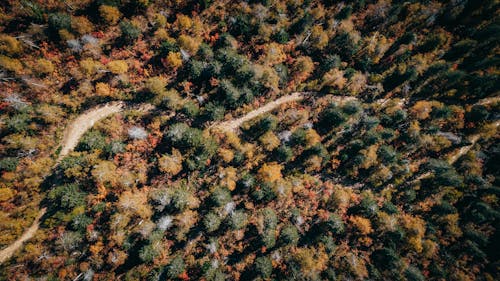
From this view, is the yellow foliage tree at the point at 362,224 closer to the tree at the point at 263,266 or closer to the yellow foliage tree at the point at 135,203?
the tree at the point at 263,266

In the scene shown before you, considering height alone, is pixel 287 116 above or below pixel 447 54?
below

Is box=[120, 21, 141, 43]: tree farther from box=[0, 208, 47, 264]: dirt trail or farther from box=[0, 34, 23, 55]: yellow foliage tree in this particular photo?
box=[0, 208, 47, 264]: dirt trail

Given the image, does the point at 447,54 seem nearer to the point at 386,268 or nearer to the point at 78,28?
the point at 386,268

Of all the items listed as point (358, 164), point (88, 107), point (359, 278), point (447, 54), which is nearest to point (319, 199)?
point (358, 164)

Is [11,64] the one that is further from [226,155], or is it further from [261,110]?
[261,110]

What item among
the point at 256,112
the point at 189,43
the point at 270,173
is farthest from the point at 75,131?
the point at 270,173


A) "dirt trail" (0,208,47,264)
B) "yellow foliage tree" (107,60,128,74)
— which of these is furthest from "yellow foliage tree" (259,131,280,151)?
"dirt trail" (0,208,47,264)
